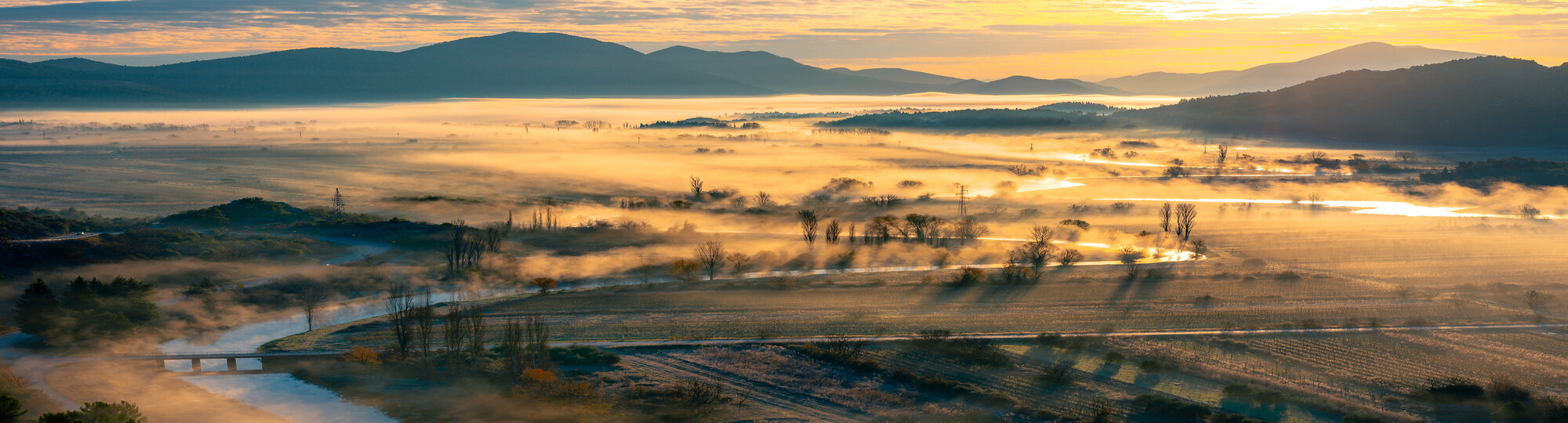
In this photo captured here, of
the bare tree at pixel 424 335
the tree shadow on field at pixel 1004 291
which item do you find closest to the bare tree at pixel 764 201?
the tree shadow on field at pixel 1004 291

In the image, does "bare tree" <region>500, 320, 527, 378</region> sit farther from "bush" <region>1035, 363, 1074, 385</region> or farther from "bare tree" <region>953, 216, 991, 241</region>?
"bare tree" <region>953, 216, 991, 241</region>

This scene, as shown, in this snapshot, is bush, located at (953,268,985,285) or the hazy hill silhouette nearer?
bush, located at (953,268,985,285)

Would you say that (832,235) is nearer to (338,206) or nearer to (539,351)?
(539,351)

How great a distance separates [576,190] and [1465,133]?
157m

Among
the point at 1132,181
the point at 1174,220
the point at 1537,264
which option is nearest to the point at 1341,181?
the point at 1132,181

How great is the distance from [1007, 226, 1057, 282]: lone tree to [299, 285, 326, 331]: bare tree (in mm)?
39683

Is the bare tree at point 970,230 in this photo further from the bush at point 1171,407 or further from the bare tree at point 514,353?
the bare tree at point 514,353

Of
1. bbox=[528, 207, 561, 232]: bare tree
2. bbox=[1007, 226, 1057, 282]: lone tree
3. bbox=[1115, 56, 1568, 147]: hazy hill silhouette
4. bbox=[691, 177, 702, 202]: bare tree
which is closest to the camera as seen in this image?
bbox=[1007, 226, 1057, 282]: lone tree

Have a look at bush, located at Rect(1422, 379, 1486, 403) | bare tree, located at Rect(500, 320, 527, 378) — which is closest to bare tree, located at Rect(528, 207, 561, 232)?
bare tree, located at Rect(500, 320, 527, 378)

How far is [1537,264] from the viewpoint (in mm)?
63312

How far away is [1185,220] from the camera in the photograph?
80.5 metres

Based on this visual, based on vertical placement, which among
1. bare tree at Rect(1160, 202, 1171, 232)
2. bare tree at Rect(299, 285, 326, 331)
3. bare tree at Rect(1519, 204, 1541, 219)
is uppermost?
bare tree at Rect(1519, 204, 1541, 219)

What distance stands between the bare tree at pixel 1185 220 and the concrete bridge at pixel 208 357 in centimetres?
6205

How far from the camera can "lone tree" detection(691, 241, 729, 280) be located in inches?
2470
